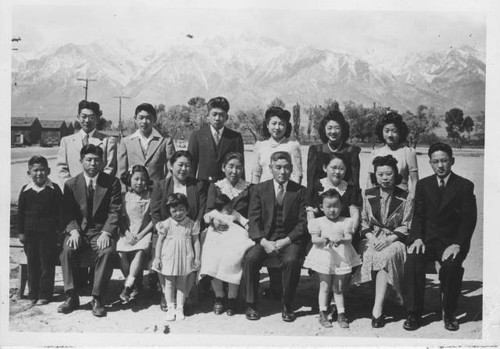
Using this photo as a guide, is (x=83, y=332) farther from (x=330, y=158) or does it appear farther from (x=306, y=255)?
(x=330, y=158)

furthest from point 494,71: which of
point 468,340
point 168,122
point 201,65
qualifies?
point 168,122

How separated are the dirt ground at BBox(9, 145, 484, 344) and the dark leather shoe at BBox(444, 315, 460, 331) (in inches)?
2.1

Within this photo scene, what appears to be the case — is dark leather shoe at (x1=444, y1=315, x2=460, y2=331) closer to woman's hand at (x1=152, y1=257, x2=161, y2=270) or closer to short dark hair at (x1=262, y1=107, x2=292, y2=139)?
short dark hair at (x1=262, y1=107, x2=292, y2=139)

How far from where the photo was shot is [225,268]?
418cm

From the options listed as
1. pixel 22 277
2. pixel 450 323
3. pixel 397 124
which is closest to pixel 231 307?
pixel 450 323

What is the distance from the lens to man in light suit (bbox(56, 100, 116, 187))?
4688 millimetres

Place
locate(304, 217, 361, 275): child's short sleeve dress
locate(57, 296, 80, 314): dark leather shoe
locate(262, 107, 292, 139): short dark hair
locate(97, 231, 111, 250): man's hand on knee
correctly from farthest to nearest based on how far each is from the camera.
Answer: locate(262, 107, 292, 139): short dark hair < locate(57, 296, 80, 314): dark leather shoe < locate(97, 231, 111, 250): man's hand on knee < locate(304, 217, 361, 275): child's short sleeve dress

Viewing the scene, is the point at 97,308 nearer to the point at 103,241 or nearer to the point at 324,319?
the point at 103,241

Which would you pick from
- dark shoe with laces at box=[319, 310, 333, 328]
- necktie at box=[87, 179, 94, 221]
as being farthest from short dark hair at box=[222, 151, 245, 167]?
dark shoe with laces at box=[319, 310, 333, 328]

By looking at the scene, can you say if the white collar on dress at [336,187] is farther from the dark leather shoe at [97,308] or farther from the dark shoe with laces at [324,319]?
the dark leather shoe at [97,308]

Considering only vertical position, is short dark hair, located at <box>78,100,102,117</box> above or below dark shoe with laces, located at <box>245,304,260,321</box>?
above

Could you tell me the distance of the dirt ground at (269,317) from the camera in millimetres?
4242

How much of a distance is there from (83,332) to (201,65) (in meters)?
2.91

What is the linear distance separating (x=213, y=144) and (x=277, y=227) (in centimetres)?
99
